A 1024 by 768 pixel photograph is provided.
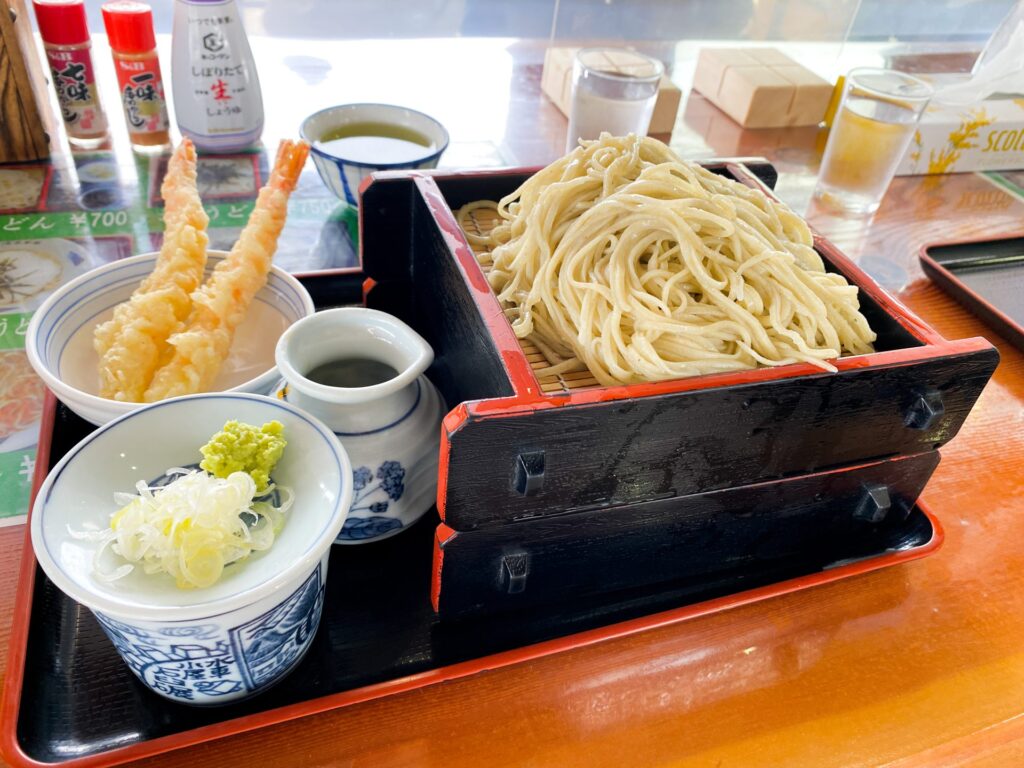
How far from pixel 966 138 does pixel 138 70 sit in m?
2.05

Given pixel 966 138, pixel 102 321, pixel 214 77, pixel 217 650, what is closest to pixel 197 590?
pixel 217 650

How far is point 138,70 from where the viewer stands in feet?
5.33

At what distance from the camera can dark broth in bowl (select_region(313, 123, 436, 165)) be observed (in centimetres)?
153

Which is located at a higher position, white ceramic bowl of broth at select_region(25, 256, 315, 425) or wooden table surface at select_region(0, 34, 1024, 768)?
white ceramic bowl of broth at select_region(25, 256, 315, 425)

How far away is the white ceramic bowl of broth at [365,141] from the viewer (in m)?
1.48

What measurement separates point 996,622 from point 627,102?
4.25ft

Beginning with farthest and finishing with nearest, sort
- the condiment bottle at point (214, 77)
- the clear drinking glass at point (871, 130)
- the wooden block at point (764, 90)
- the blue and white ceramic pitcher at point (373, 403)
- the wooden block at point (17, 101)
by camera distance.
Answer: the wooden block at point (764, 90)
the clear drinking glass at point (871, 130)
the condiment bottle at point (214, 77)
the wooden block at point (17, 101)
the blue and white ceramic pitcher at point (373, 403)

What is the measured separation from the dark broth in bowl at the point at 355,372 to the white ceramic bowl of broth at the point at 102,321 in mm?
68

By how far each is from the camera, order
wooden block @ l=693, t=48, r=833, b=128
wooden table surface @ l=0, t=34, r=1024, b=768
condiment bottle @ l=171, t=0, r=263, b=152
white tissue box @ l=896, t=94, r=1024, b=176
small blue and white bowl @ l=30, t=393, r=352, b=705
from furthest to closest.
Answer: wooden block @ l=693, t=48, r=833, b=128
white tissue box @ l=896, t=94, r=1024, b=176
condiment bottle @ l=171, t=0, r=263, b=152
wooden table surface @ l=0, t=34, r=1024, b=768
small blue and white bowl @ l=30, t=393, r=352, b=705

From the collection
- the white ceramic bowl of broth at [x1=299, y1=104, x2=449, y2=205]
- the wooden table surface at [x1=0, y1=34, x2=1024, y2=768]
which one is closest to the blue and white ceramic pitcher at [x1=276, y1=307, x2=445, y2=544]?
the wooden table surface at [x1=0, y1=34, x2=1024, y2=768]

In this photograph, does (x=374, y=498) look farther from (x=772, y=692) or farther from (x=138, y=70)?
(x=138, y=70)

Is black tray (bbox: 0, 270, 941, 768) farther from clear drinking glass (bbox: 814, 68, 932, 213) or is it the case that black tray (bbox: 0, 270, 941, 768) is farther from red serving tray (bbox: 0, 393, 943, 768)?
clear drinking glass (bbox: 814, 68, 932, 213)

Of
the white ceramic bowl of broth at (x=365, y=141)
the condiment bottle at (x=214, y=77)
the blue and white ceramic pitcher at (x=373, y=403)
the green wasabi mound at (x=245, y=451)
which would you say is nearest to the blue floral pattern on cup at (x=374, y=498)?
the blue and white ceramic pitcher at (x=373, y=403)

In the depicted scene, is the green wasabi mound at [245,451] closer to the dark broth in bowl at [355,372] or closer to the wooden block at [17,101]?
the dark broth in bowl at [355,372]
